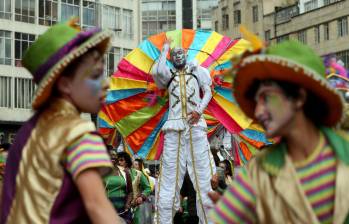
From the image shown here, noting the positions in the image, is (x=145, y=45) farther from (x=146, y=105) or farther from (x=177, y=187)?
(x=177, y=187)

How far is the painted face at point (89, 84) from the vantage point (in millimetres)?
4531

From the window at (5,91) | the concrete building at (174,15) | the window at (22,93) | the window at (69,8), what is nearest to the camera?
the window at (5,91)

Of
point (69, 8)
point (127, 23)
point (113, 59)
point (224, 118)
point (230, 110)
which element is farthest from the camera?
point (127, 23)

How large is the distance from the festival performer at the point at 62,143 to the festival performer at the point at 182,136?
6.29 m

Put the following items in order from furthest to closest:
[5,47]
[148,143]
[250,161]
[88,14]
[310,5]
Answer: [310,5]
[88,14]
[5,47]
[148,143]
[250,161]

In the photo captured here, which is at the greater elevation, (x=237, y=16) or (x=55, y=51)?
(x=237, y=16)

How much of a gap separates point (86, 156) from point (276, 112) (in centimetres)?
94

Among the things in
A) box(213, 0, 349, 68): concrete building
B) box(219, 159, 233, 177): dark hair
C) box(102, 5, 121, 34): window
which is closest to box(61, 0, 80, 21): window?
box(102, 5, 121, 34): window

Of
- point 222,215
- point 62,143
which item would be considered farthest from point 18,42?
point 222,215

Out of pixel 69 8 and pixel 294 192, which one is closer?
pixel 294 192

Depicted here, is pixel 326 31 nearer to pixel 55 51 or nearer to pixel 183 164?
pixel 183 164

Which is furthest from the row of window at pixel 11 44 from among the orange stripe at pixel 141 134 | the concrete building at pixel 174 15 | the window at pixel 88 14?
the orange stripe at pixel 141 134

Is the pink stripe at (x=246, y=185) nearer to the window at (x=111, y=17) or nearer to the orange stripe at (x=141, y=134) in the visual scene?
the orange stripe at (x=141, y=134)

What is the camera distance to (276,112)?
425 centimetres
